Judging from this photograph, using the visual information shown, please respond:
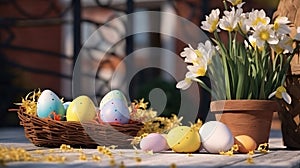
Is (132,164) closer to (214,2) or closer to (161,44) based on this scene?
(214,2)

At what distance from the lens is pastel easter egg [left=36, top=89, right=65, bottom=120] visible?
6.48 ft

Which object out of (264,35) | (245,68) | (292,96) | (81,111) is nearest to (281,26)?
(264,35)

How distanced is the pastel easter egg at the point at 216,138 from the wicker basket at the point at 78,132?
0.25 meters

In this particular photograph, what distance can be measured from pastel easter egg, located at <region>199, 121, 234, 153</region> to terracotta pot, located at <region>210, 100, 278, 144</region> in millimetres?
119

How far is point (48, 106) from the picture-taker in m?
1.98

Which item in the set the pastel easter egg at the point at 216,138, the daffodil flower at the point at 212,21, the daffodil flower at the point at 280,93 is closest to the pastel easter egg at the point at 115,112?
the pastel easter egg at the point at 216,138

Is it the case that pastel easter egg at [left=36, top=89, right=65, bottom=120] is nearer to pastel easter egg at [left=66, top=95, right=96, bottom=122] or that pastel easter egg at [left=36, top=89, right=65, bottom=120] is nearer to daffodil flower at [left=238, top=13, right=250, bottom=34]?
pastel easter egg at [left=66, top=95, right=96, bottom=122]

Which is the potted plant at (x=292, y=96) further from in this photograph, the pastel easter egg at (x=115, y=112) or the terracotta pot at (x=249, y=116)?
the pastel easter egg at (x=115, y=112)

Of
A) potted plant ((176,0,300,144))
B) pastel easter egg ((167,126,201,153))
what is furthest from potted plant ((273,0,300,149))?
pastel easter egg ((167,126,201,153))

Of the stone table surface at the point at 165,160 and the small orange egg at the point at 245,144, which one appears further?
the small orange egg at the point at 245,144

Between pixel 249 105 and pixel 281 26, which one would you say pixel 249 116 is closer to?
pixel 249 105

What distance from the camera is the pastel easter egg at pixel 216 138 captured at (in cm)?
177

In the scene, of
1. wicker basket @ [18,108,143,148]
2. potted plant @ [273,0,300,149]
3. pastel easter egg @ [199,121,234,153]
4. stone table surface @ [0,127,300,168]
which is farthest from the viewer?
potted plant @ [273,0,300,149]

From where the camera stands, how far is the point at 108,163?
4.76 feet
